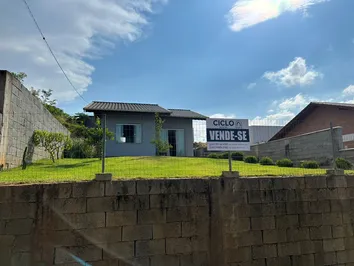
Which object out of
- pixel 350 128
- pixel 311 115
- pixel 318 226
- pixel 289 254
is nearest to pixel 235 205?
pixel 289 254

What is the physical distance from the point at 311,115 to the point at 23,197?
22540mm

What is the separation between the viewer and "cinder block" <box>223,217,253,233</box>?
4988 millimetres

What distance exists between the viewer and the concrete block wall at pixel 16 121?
7375mm

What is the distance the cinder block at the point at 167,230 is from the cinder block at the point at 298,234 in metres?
2.16

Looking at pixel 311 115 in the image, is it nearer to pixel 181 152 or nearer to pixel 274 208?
pixel 181 152

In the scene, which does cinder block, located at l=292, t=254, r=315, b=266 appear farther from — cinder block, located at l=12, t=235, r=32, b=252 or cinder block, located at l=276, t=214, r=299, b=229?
cinder block, located at l=12, t=235, r=32, b=252

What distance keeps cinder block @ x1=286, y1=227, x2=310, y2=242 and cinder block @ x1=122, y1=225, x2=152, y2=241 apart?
266 cm

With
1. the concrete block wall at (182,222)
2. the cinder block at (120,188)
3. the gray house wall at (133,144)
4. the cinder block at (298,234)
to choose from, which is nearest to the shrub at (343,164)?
the concrete block wall at (182,222)

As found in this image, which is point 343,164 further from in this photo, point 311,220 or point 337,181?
point 311,220

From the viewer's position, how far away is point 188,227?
4.79 metres

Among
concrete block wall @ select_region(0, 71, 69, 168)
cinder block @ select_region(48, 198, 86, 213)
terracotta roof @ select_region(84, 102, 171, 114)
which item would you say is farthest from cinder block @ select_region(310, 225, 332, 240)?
terracotta roof @ select_region(84, 102, 171, 114)

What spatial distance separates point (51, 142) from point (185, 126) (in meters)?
9.35

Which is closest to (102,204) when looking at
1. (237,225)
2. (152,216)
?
(152,216)

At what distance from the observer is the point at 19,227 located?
420 cm
